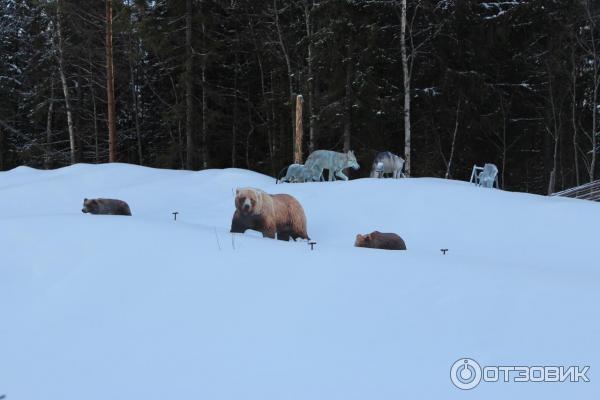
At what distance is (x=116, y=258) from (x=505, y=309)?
10.0 ft

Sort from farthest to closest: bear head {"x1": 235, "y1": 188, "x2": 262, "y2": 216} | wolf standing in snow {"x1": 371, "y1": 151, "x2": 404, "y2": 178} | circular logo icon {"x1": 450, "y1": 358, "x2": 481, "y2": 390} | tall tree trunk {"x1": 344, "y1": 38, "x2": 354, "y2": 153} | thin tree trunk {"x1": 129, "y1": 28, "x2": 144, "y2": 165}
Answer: thin tree trunk {"x1": 129, "y1": 28, "x2": 144, "y2": 165}
tall tree trunk {"x1": 344, "y1": 38, "x2": 354, "y2": 153}
wolf standing in snow {"x1": 371, "y1": 151, "x2": 404, "y2": 178}
bear head {"x1": 235, "y1": 188, "x2": 262, "y2": 216}
circular logo icon {"x1": 450, "y1": 358, "x2": 481, "y2": 390}

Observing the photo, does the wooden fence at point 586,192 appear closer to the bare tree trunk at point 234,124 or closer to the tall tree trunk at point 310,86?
the tall tree trunk at point 310,86

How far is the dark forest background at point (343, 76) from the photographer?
15500 mm

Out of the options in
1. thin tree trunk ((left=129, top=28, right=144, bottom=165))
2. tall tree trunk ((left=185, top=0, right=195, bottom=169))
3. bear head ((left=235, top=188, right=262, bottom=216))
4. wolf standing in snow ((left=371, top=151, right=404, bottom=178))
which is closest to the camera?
bear head ((left=235, top=188, right=262, bottom=216))

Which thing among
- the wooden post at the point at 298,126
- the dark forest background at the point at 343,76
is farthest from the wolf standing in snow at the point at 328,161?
the dark forest background at the point at 343,76

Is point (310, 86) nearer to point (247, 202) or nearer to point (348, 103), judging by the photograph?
point (348, 103)

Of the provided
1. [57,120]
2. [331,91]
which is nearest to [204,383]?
[331,91]

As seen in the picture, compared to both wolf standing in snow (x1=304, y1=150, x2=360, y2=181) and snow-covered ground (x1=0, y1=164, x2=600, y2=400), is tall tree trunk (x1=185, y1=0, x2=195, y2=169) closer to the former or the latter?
wolf standing in snow (x1=304, y1=150, x2=360, y2=181)

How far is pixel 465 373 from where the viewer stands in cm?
248

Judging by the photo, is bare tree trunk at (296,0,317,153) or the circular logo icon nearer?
the circular logo icon

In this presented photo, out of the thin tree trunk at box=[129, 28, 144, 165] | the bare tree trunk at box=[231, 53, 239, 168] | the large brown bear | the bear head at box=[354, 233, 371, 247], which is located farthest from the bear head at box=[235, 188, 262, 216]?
the thin tree trunk at box=[129, 28, 144, 165]

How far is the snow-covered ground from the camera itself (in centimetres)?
252

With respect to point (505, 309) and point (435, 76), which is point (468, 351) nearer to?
point (505, 309)
